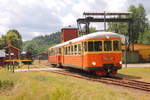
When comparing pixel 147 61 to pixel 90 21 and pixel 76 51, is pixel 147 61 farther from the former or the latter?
pixel 76 51

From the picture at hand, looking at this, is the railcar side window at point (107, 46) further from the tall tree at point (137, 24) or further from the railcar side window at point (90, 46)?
the tall tree at point (137, 24)

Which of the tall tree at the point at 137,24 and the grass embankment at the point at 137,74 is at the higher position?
the tall tree at the point at 137,24

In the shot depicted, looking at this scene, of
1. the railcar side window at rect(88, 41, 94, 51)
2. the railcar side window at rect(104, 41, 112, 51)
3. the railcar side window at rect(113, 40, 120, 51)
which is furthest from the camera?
the railcar side window at rect(113, 40, 120, 51)

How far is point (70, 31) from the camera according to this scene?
50094 millimetres

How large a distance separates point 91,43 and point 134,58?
26419 mm

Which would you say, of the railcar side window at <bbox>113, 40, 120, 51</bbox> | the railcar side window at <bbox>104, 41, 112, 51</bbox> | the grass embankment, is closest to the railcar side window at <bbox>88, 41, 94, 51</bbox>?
the railcar side window at <bbox>104, 41, 112, 51</bbox>

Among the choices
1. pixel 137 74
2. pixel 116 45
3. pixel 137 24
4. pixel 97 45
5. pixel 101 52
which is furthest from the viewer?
pixel 137 24

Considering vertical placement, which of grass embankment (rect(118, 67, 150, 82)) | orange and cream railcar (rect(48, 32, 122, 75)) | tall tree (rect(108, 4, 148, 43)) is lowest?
grass embankment (rect(118, 67, 150, 82))

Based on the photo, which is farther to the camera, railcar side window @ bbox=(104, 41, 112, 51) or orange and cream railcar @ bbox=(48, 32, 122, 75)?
railcar side window @ bbox=(104, 41, 112, 51)

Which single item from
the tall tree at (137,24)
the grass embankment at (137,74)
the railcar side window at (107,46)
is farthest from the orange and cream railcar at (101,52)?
the tall tree at (137,24)

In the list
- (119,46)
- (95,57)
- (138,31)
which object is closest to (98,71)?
(95,57)

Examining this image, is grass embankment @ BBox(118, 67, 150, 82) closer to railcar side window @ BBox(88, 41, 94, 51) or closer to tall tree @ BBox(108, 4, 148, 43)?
railcar side window @ BBox(88, 41, 94, 51)

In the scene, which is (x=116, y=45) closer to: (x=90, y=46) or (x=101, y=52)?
(x=101, y=52)

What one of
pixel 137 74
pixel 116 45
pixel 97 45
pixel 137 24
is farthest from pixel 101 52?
pixel 137 24
